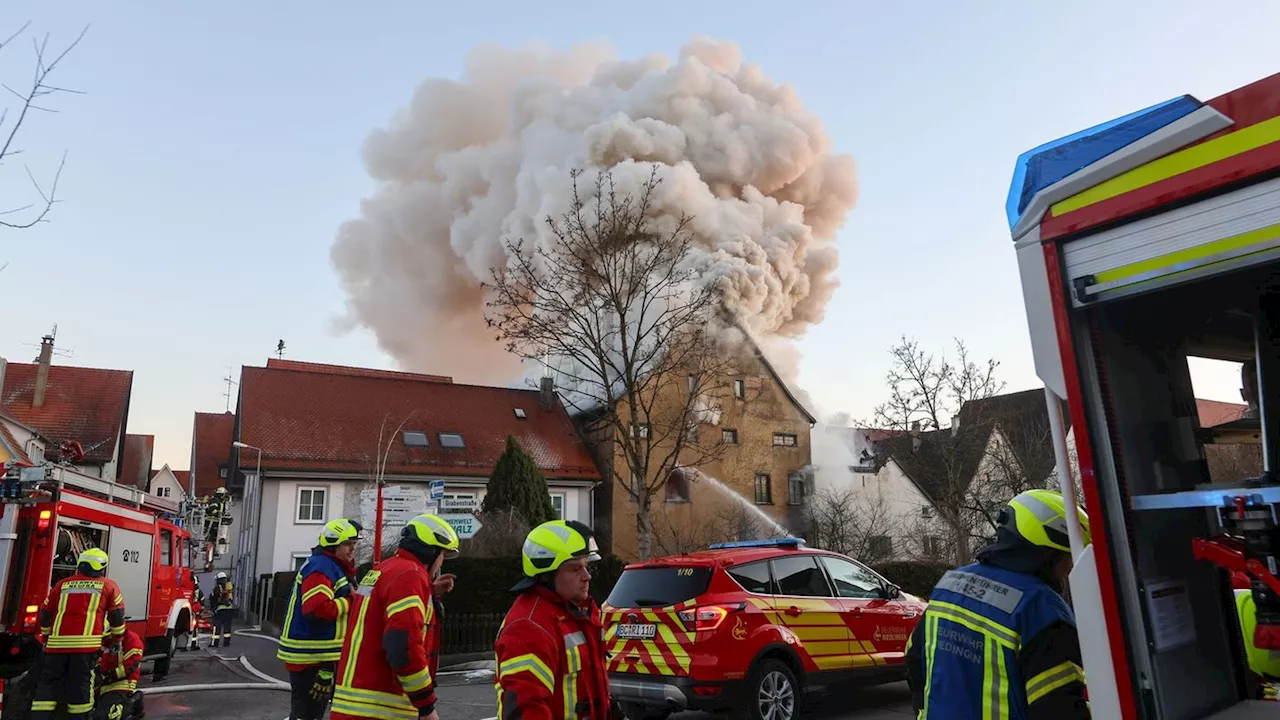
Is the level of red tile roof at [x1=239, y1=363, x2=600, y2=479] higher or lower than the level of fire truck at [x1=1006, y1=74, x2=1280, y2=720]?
higher

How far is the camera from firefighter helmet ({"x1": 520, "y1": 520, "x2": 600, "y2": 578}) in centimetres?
299

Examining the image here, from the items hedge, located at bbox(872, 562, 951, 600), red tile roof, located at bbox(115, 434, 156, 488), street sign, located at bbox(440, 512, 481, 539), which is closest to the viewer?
street sign, located at bbox(440, 512, 481, 539)

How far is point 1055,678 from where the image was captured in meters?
2.24

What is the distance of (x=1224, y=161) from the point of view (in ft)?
6.56

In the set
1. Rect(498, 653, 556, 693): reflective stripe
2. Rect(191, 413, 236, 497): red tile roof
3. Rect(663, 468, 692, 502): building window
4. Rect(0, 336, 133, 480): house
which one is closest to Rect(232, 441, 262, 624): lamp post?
Rect(0, 336, 133, 480): house

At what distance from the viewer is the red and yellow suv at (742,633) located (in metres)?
6.33

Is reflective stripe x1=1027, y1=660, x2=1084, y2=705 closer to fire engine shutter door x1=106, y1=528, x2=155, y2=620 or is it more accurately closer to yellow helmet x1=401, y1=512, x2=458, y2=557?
yellow helmet x1=401, y1=512, x2=458, y2=557

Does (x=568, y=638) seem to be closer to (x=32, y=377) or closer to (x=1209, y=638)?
(x=1209, y=638)

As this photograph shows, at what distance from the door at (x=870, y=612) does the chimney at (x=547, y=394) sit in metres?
24.8

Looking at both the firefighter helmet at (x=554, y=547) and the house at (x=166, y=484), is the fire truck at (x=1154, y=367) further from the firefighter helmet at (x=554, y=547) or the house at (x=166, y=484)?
the house at (x=166, y=484)

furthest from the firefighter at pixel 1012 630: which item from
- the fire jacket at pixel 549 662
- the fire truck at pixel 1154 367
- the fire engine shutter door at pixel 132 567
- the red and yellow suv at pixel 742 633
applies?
the fire engine shutter door at pixel 132 567

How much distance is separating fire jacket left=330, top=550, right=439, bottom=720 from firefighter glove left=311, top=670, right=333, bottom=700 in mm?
1876

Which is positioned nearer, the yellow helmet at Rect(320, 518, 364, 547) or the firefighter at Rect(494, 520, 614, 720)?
the firefighter at Rect(494, 520, 614, 720)

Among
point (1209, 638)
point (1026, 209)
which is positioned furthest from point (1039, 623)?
point (1026, 209)
